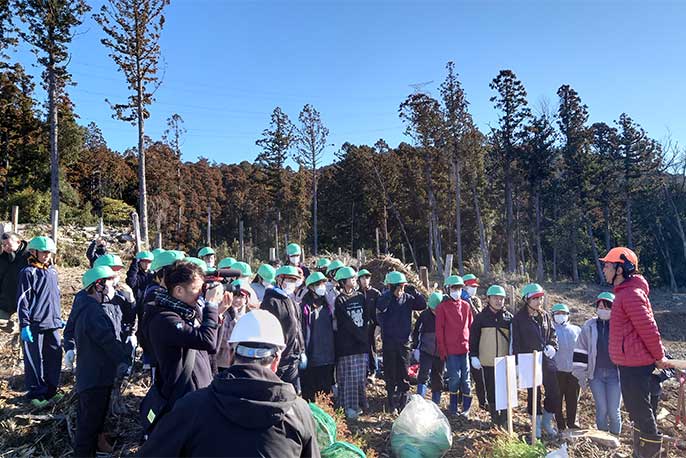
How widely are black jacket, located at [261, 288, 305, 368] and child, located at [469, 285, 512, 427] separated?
104 inches

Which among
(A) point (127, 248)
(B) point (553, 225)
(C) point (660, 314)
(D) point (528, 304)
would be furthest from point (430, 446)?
(B) point (553, 225)

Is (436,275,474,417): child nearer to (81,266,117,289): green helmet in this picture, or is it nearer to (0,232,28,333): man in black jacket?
(81,266,117,289): green helmet

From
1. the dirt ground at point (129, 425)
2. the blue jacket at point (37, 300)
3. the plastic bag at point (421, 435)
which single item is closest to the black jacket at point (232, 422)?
A: the dirt ground at point (129, 425)

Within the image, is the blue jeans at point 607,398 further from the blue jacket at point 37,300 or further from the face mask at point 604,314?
the blue jacket at point 37,300

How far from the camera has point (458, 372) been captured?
6.79 m

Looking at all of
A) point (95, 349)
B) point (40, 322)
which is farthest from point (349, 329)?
point (40, 322)

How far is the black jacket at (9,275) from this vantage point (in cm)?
599

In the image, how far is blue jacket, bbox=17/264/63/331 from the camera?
529 cm

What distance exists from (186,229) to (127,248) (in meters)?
20.3

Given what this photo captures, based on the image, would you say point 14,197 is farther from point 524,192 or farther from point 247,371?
point 524,192

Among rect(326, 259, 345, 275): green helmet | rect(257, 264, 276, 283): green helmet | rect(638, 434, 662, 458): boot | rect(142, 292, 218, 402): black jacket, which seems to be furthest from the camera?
rect(326, 259, 345, 275): green helmet

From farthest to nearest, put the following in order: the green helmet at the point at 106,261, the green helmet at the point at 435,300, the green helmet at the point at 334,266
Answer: the green helmet at the point at 334,266 < the green helmet at the point at 435,300 < the green helmet at the point at 106,261

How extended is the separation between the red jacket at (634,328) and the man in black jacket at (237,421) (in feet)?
12.7

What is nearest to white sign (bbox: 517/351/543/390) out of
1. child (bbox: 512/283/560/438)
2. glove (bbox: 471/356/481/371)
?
child (bbox: 512/283/560/438)
